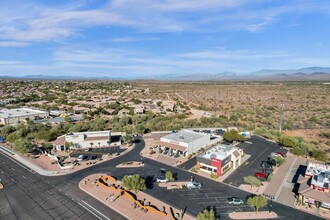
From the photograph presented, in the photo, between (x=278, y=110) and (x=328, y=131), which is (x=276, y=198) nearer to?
(x=328, y=131)

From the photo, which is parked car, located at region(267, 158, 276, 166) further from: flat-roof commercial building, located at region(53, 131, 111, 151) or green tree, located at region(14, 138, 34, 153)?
green tree, located at region(14, 138, 34, 153)

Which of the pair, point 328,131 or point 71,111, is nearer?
point 328,131

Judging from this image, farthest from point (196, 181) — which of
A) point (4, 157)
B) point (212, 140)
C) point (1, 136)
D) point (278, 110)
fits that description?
point (278, 110)

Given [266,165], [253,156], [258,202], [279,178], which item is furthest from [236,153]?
[258,202]

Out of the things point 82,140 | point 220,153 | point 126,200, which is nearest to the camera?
point 126,200

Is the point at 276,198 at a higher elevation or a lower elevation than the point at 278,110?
lower

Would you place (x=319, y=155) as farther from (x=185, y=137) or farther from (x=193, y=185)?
(x=193, y=185)
